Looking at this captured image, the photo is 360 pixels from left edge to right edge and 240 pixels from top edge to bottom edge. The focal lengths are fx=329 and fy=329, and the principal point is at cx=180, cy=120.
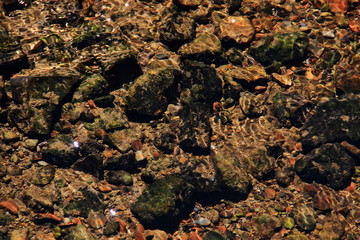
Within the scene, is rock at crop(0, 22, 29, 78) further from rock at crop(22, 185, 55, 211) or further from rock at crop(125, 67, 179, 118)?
rock at crop(22, 185, 55, 211)

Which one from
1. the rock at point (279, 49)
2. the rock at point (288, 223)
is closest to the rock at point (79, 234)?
the rock at point (288, 223)

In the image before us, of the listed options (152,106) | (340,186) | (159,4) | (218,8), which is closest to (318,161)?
(340,186)

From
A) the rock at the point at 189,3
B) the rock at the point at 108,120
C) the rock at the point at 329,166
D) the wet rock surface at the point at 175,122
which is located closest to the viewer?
the wet rock surface at the point at 175,122

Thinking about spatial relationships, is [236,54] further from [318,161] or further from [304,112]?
[318,161]

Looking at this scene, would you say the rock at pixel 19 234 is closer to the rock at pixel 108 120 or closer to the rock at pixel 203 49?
the rock at pixel 108 120

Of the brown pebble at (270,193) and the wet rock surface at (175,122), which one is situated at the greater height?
the wet rock surface at (175,122)

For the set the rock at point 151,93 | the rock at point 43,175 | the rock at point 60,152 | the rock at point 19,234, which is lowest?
the rock at point 19,234

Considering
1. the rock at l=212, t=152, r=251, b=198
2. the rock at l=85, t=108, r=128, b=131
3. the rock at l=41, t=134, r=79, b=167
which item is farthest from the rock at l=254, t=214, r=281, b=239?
the rock at l=41, t=134, r=79, b=167
